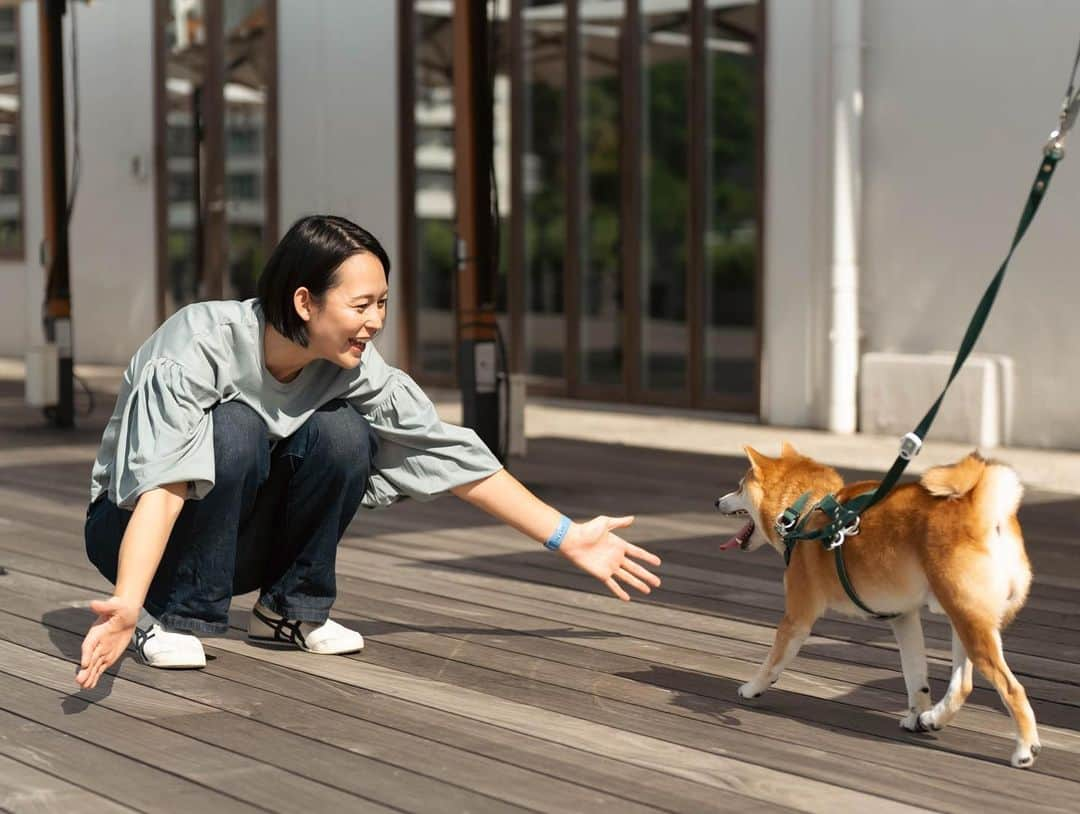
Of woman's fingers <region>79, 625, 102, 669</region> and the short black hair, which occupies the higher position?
the short black hair

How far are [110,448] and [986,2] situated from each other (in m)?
6.19

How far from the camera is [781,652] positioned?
11.2ft

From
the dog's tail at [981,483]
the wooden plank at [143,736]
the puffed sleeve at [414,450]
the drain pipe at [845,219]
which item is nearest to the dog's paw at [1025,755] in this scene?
the dog's tail at [981,483]

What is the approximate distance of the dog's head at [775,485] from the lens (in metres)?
3.44

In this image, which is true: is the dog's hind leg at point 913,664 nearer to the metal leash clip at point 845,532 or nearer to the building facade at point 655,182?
the metal leash clip at point 845,532

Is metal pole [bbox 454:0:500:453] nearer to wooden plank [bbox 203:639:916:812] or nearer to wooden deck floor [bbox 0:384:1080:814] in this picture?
wooden deck floor [bbox 0:384:1080:814]

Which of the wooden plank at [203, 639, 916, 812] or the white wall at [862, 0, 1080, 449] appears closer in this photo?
the wooden plank at [203, 639, 916, 812]

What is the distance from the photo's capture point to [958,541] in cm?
293

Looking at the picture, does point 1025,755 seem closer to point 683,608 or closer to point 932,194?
point 683,608

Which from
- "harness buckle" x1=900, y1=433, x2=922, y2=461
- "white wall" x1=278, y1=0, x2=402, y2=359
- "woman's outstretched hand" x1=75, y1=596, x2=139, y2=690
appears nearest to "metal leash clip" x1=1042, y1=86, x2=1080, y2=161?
"harness buckle" x1=900, y1=433, x2=922, y2=461

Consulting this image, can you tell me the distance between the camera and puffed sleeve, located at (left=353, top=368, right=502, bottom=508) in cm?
377

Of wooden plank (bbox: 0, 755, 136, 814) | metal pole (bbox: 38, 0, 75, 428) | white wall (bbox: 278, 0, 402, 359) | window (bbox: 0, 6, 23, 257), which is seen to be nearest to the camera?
wooden plank (bbox: 0, 755, 136, 814)

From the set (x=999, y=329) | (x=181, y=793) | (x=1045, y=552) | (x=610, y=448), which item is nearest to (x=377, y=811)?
(x=181, y=793)

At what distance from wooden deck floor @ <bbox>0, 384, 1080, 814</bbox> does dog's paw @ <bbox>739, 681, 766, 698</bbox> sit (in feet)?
0.08
